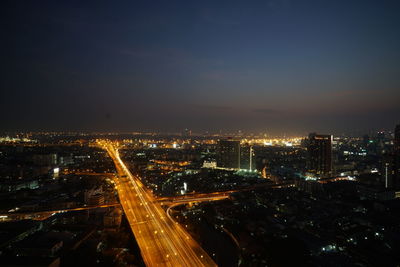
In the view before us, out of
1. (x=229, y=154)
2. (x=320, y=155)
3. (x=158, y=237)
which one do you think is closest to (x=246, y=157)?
(x=229, y=154)

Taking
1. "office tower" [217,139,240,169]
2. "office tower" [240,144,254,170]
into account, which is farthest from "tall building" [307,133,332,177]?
"office tower" [217,139,240,169]

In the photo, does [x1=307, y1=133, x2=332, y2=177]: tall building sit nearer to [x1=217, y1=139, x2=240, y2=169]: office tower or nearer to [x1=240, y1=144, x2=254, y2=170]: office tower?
[x1=240, y1=144, x2=254, y2=170]: office tower

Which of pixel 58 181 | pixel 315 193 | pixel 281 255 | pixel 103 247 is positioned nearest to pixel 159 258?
pixel 103 247

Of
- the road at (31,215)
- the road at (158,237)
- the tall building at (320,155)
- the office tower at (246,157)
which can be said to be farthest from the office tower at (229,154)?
the road at (31,215)

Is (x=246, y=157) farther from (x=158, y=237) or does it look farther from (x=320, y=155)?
(x=158, y=237)

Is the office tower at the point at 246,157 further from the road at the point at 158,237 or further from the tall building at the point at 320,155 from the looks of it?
the road at the point at 158,237

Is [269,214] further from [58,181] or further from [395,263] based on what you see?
[58,181]
